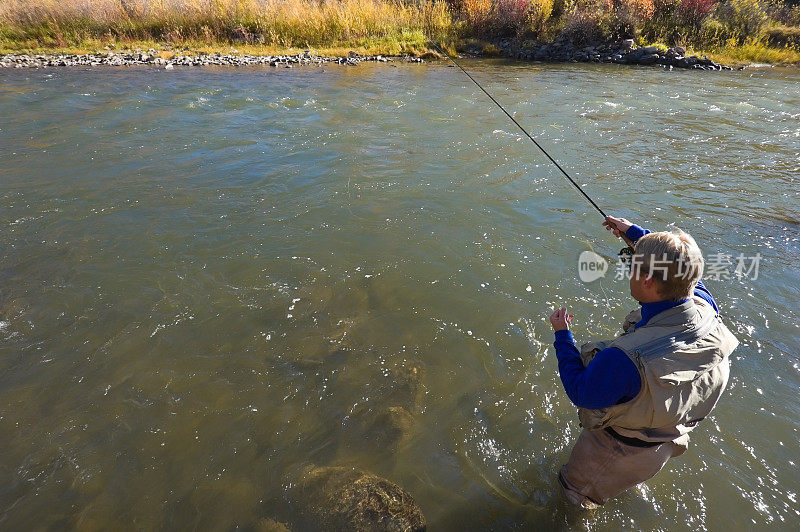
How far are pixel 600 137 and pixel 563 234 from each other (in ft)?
15.9

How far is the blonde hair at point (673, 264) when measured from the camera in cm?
176

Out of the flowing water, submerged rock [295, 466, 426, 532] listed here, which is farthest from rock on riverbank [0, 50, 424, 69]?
submerged rock [295, 466, 426, 532]

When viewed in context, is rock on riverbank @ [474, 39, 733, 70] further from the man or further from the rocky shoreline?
the man

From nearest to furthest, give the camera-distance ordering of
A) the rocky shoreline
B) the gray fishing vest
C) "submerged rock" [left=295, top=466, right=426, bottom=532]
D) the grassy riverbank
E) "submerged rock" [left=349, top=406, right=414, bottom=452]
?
1. the gray fishing vest
2. "submerged rock" [left=295, top=466, right=426, bottom=532]
3. "submerged rock" [left=349, top=406, right=414, bottom=452]
4. the rocky shoreline
5. the grassy riverbank

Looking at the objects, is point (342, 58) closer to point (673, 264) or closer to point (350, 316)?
point (350, 316)

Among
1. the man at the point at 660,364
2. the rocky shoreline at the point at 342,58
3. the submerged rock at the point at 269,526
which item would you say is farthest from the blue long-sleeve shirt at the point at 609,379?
the rocky shoreline at the point at 342,58

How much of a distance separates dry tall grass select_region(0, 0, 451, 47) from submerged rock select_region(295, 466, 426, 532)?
21773 mm

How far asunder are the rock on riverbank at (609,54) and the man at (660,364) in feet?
65.0

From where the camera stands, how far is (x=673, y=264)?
177cm

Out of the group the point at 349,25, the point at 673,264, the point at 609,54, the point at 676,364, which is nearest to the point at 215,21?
the point at 349,25

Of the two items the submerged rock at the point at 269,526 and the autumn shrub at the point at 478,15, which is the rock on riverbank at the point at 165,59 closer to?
the autumn shrub at the point at 478,15

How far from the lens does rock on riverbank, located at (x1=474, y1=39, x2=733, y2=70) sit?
16.9 m

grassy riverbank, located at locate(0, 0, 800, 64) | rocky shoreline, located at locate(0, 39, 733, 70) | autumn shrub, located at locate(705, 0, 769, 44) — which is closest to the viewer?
rocky shoreline, located at locate(0, 39, 733, 70)

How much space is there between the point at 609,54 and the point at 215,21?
1828 cm
